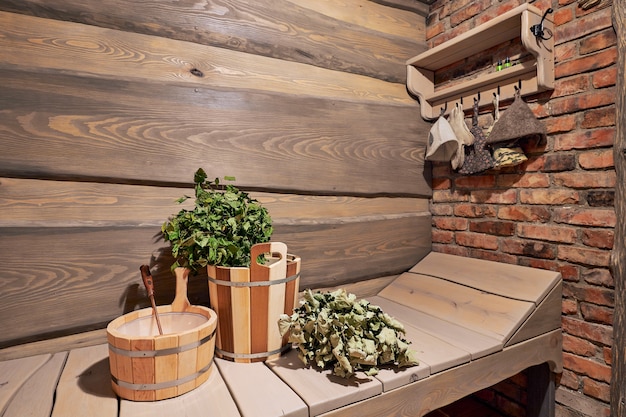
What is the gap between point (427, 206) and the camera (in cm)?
224

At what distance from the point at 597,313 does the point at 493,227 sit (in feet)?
1.87

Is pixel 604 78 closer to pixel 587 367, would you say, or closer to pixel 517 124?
pixel 517 124

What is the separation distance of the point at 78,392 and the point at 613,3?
2329 millimetres

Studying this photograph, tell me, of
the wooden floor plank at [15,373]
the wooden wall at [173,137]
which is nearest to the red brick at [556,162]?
the wooden wall at [173,137]

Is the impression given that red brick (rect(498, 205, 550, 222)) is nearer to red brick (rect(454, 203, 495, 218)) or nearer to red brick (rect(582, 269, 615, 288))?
red brick (rect(454, 203, 495, 218))

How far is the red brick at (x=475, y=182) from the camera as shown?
1.90m

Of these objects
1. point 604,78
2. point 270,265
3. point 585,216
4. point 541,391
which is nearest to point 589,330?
point 541,391

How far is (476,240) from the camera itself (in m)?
1.97

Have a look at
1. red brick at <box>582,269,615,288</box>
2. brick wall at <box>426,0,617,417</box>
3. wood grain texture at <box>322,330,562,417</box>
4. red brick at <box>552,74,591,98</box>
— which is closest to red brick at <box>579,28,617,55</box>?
brick wall at <box>426,0,617,417</box>

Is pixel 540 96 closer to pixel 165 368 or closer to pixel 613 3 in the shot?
pixel 613 3

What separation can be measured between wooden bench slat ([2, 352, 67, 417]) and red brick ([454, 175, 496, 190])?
2.00 m

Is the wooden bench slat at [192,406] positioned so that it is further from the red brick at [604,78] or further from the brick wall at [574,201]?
A: the red brick at [604,78]

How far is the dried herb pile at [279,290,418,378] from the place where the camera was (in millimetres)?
1087

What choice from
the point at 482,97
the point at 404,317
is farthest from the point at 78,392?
the point at 482,97
